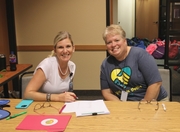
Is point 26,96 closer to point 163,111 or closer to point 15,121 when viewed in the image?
point 15,121

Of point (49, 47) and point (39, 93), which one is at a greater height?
point (49, 47)

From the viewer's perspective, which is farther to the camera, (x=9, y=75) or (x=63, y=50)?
(x=9, y=75)

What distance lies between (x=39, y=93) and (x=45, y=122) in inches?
17.3

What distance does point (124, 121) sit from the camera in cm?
140

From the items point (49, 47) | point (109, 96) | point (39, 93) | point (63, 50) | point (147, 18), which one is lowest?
point (109, 96)

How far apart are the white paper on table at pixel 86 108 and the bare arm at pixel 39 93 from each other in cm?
7

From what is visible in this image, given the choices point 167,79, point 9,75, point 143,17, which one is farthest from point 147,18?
point 9,75

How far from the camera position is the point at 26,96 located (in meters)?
1.82

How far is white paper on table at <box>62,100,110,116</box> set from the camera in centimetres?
152

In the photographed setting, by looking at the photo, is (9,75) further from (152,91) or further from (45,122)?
(152,91)

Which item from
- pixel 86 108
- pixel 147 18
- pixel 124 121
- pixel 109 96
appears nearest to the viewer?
pixel 124 121

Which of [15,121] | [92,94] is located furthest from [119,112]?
[92,94]

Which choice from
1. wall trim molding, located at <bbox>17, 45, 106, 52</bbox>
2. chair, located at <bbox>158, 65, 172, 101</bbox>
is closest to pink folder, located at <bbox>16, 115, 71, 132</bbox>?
chair, located at <bbox>158, 65, 172, 101</bbox>

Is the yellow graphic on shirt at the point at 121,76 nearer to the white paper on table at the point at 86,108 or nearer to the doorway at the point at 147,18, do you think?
the white paper on table at the point at 86,108
